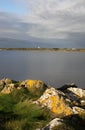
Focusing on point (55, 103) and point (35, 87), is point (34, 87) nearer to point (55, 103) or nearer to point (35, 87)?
point (35, 87)

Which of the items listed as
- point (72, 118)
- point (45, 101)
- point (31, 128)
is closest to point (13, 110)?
point (31, 128)

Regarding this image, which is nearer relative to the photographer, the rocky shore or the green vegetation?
the rocky shore

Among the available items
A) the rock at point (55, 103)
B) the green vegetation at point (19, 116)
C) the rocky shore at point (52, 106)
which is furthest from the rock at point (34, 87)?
the green vegetation at point (19, 116)

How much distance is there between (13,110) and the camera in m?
9.80

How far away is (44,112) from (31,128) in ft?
6.73

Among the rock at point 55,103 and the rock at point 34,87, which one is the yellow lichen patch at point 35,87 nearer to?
the rock at point 34,87

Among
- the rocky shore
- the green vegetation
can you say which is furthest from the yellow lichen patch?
the green vegetation

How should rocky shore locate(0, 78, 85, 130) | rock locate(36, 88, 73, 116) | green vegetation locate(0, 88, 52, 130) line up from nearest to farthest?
1. rocky shore locate(0, 78, 85, 130)
2. green vegetation locate(0, 88, 52, 130)
3. rock locate(36, 88, 73, 116)

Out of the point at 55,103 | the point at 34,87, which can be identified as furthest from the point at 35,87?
the point at 55,103

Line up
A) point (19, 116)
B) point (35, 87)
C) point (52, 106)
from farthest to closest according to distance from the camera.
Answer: point (35, 87) < point (52, 106) < point (19, 116)

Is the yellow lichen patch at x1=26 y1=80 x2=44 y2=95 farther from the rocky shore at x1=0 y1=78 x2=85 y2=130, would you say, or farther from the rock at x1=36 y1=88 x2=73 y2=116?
the rock at x1=36 y1=88 x2=73 y2=116

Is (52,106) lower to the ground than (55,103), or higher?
lower

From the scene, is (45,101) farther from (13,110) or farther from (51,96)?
(13,110)

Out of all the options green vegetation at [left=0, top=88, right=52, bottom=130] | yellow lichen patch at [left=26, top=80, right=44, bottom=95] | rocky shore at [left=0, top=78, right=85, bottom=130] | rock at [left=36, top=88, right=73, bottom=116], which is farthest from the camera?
yellow lichen patch at [left=26, top=80, right=44, bottom=95]
